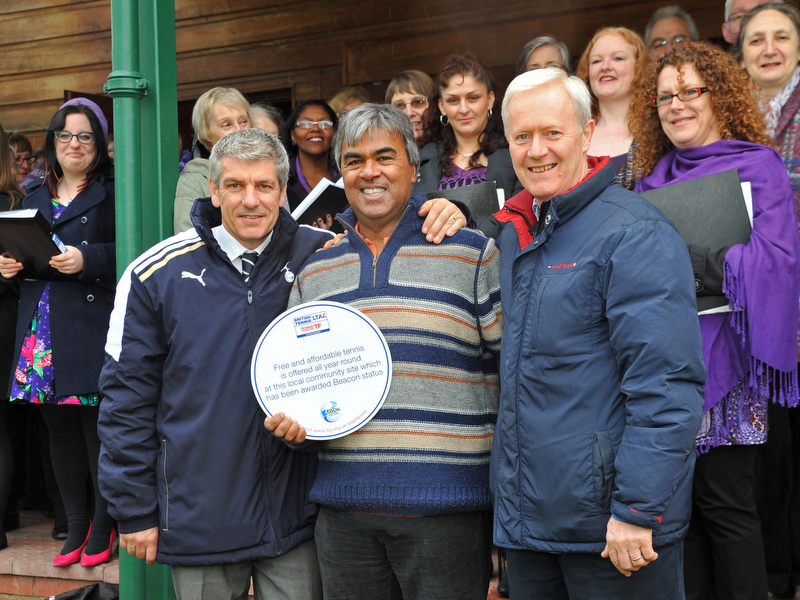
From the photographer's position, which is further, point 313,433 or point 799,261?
point 799,261

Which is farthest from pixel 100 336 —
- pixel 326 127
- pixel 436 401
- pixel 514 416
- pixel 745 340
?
pixel 745 340

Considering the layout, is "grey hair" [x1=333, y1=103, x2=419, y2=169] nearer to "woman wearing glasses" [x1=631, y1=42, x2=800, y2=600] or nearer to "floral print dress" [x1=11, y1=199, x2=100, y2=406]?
"woman wearing glasses" [x1=631, y1=42, x2=800, y2=600]

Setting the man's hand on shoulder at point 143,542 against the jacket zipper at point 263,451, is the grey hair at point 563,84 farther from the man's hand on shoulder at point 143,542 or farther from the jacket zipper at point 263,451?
the man's hand on shoulder at point 143,542

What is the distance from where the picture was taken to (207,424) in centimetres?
245

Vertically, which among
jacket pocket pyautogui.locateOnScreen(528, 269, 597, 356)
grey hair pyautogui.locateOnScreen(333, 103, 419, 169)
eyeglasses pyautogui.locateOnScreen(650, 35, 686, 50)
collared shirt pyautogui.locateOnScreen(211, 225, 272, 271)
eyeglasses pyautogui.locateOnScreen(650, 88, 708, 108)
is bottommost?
jacket pocket pyautogui.locateOnScreen(528, 269, 597, 356)

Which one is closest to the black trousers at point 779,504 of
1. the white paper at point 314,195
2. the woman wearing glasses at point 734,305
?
the woman wearing glasses at point 734,305

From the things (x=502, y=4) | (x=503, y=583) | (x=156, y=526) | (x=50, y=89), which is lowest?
(x=503, y=583)

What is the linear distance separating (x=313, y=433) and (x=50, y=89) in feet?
20.5

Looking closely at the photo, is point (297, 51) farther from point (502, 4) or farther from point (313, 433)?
point (313, 433)

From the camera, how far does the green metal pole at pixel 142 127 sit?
126 inches

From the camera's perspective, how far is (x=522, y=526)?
6.51 feet

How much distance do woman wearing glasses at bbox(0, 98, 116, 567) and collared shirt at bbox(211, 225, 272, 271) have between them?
1.44m

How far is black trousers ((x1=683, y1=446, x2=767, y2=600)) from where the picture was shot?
2531 mm

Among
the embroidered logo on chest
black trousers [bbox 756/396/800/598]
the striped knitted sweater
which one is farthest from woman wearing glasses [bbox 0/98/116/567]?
black trousers [bbox 756/396/800/598]
